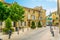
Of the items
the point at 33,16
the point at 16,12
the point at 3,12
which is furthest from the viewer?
the point at 33,16

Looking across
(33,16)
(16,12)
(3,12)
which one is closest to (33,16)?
(33,16)

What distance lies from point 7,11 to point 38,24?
21392 millimetres

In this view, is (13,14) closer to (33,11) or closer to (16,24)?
(16,24)

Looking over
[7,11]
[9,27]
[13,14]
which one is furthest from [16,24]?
[7,11]

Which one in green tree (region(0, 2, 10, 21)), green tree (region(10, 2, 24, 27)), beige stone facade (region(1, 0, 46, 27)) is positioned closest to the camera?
green tree (region(0, 2, 10, 21))

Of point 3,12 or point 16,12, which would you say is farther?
point 16,12

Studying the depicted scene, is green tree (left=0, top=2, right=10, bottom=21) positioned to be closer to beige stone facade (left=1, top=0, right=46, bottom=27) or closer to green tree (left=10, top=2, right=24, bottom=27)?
green tree (left=10, top=2, right=24, bottom=27)

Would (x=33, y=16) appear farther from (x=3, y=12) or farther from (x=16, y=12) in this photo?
(x=3, y=12)

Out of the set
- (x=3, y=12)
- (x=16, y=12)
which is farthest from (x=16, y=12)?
(x=3, y=12)

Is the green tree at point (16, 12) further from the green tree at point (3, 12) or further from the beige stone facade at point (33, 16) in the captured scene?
the beige stone facade at point (33, 16)

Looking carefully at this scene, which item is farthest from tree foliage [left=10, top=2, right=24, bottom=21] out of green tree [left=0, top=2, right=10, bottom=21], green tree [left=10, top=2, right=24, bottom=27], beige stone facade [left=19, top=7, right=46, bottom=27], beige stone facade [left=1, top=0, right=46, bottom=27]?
beige stone facade [left=1, top=0, right=46, bottom=27]

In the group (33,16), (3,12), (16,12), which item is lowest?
(33,16)

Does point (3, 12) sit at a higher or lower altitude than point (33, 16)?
higher

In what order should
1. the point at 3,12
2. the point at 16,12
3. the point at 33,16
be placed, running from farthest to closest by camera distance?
the point at 33,16 → the point at 16,12 → the point at 3,12
